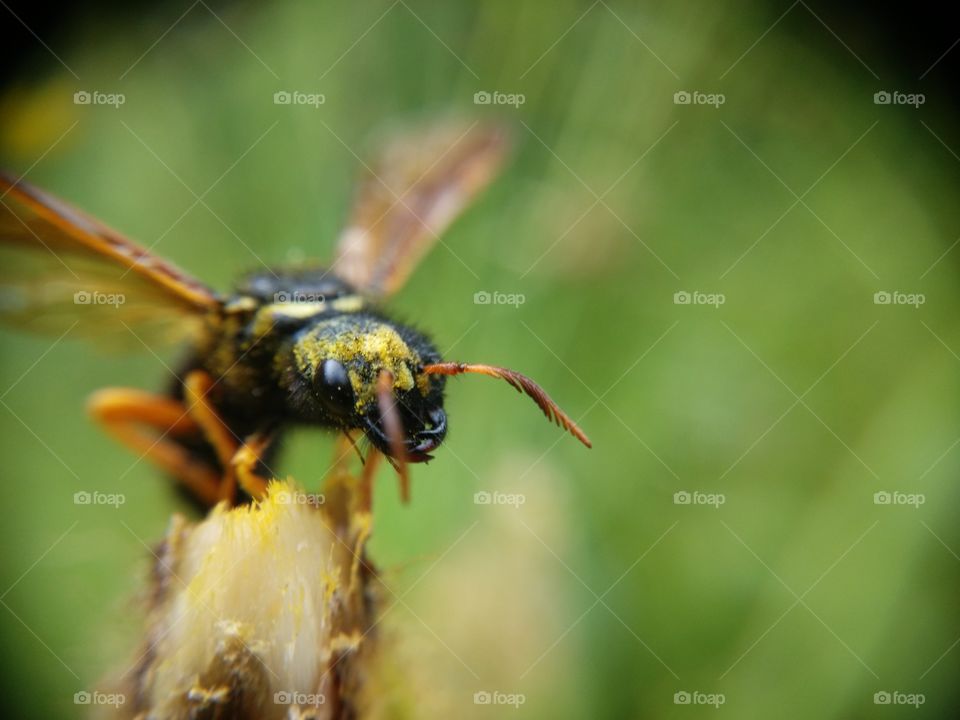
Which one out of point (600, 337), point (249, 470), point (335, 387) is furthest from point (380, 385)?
point (600, 337)

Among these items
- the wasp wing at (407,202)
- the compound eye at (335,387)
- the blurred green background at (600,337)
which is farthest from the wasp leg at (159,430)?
the compound eye at (335,387)

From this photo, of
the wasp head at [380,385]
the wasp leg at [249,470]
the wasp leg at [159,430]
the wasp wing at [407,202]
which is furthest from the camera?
the wasp wing at [407,202]

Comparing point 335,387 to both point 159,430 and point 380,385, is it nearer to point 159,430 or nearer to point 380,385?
point 380,385

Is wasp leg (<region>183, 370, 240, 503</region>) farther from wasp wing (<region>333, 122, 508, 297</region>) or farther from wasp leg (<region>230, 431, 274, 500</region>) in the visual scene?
wasp wing (<region>333, 122, 508, 297</region>)

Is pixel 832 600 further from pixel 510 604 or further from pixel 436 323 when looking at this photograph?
pixel 436 323

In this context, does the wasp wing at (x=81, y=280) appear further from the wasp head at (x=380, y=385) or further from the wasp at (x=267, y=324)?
the wasp head at (x=380, y=385)

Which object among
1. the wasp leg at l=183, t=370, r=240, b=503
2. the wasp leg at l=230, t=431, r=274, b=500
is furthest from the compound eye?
the wasp leg at l=183, t=370, r=240, b=503

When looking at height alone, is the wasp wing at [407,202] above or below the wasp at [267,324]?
above
